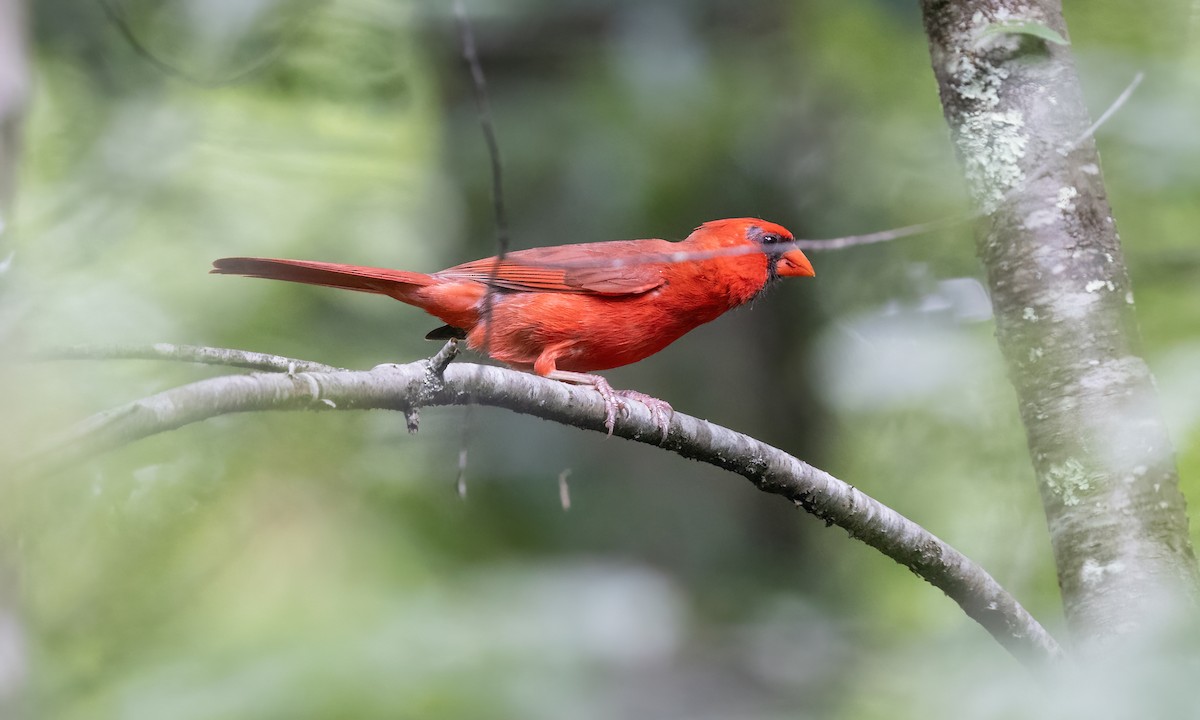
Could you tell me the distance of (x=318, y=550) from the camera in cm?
394

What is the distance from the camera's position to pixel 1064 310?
3.00 meters

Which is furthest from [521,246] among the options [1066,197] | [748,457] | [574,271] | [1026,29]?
[1026,29]

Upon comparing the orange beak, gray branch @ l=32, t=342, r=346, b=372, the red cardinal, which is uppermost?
the orange beak

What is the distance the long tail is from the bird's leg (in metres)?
0.61

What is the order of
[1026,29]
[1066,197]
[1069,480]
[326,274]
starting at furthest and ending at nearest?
[326,274], [1066,197], [1069,480], [1026,29]

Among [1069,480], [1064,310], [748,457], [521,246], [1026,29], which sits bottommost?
[748,457]

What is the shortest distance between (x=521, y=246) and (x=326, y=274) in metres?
2.06

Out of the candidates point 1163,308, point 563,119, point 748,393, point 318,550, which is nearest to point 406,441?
point 318,550

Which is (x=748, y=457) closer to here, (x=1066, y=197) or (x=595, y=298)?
(x=1066, y=197)

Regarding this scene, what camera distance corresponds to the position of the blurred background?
3600 mm

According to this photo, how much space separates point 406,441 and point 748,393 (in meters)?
1.99

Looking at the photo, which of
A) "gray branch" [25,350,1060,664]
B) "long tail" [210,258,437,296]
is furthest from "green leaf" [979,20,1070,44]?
"long tail" [210,258,437,296]

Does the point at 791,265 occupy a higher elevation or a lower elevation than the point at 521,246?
lower

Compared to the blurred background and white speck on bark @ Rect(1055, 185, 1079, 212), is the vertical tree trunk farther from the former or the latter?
the blurred background
